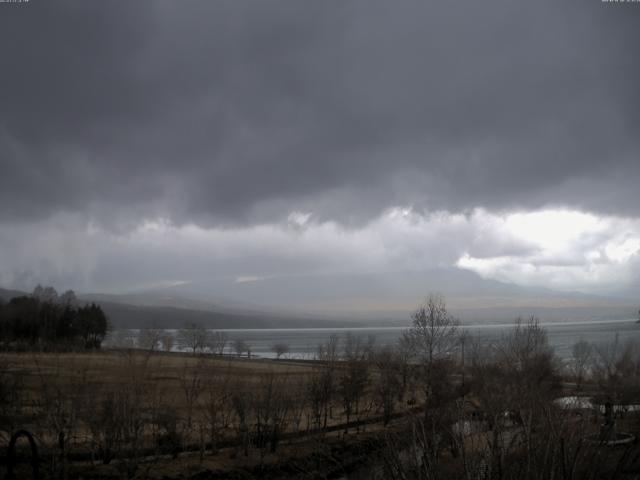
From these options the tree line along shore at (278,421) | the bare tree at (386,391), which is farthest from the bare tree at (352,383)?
the bare tree at (386,391)

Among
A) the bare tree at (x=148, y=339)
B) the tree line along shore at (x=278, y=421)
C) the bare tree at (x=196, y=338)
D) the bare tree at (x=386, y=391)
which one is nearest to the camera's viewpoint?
the tree line along shore at (x=278, y=421)

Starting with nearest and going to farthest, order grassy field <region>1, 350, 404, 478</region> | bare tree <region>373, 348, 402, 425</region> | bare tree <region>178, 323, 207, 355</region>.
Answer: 1. grassy field <region>1, 350, 404, 478</region>
2. bare tree <region>373, 348, 402, 425</region>
3. bare tree <region>178, 323, 207, 355</region>

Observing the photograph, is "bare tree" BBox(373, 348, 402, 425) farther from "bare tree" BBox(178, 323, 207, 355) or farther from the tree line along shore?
"bare tree" BBox(178, 323, 207, 355)

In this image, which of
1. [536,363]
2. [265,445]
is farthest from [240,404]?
[536,363]

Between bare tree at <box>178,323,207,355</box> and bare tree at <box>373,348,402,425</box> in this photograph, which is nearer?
bare tree at <box>373,348,402,425</box>

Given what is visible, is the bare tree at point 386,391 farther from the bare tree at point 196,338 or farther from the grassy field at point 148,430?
the bare tree at point 196,338

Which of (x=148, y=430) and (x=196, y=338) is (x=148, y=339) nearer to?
(x=196, y=338)

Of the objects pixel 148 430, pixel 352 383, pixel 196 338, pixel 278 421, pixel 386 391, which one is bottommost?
pixel 196 338

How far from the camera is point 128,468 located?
97.0 ft

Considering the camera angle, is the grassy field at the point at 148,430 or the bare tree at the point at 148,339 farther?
the bare tree at the point at 148,339

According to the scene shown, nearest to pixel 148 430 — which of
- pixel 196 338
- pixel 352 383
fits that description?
pixel 352 383

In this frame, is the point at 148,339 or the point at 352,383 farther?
the point at 148,339

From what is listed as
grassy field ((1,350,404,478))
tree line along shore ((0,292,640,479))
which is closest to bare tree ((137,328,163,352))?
tree line along shore ((0,292,640,479))

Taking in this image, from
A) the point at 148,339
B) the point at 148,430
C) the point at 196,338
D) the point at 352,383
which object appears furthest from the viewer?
the point at 196,338
